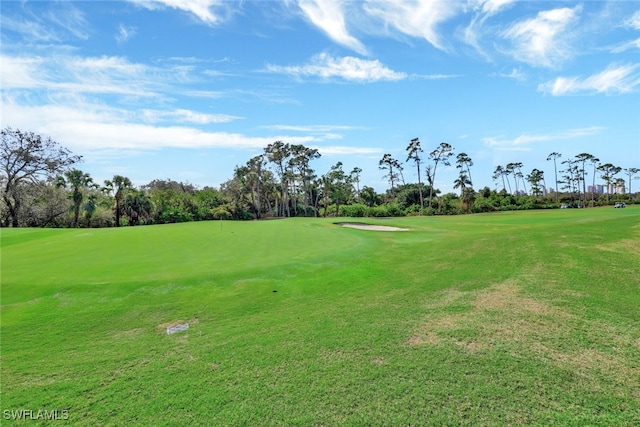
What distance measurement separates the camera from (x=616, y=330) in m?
4.91

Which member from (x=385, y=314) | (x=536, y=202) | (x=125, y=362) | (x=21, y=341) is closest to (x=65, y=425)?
(x=125, y=362)

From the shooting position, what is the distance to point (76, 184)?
3816cm

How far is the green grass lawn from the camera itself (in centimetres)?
354

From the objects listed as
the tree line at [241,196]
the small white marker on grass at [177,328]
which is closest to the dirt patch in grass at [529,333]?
the small white marker on grass at [177,328]

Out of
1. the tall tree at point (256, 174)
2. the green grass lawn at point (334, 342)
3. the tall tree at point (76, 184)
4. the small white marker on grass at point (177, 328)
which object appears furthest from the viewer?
the tall tree at point (256, 174)

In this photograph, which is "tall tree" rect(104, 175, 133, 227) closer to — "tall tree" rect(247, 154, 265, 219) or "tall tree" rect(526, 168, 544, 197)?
"tall tree" rect(247, 154, 265, 219)

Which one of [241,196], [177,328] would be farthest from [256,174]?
[177,328]

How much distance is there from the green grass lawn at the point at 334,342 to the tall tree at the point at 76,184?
3441 cm

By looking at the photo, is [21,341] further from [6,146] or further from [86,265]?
[6,146]

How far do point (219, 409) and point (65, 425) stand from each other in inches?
63.3

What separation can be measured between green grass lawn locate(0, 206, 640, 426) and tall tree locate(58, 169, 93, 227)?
34413 millimetres

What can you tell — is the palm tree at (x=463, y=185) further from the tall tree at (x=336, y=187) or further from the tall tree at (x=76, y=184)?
the tall tree at (x=76, y=184)

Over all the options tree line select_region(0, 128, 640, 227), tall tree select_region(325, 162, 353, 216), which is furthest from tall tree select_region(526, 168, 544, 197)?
tall tree select_region(325, 162, 353, 216)

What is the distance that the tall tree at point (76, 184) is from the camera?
38031 mm
